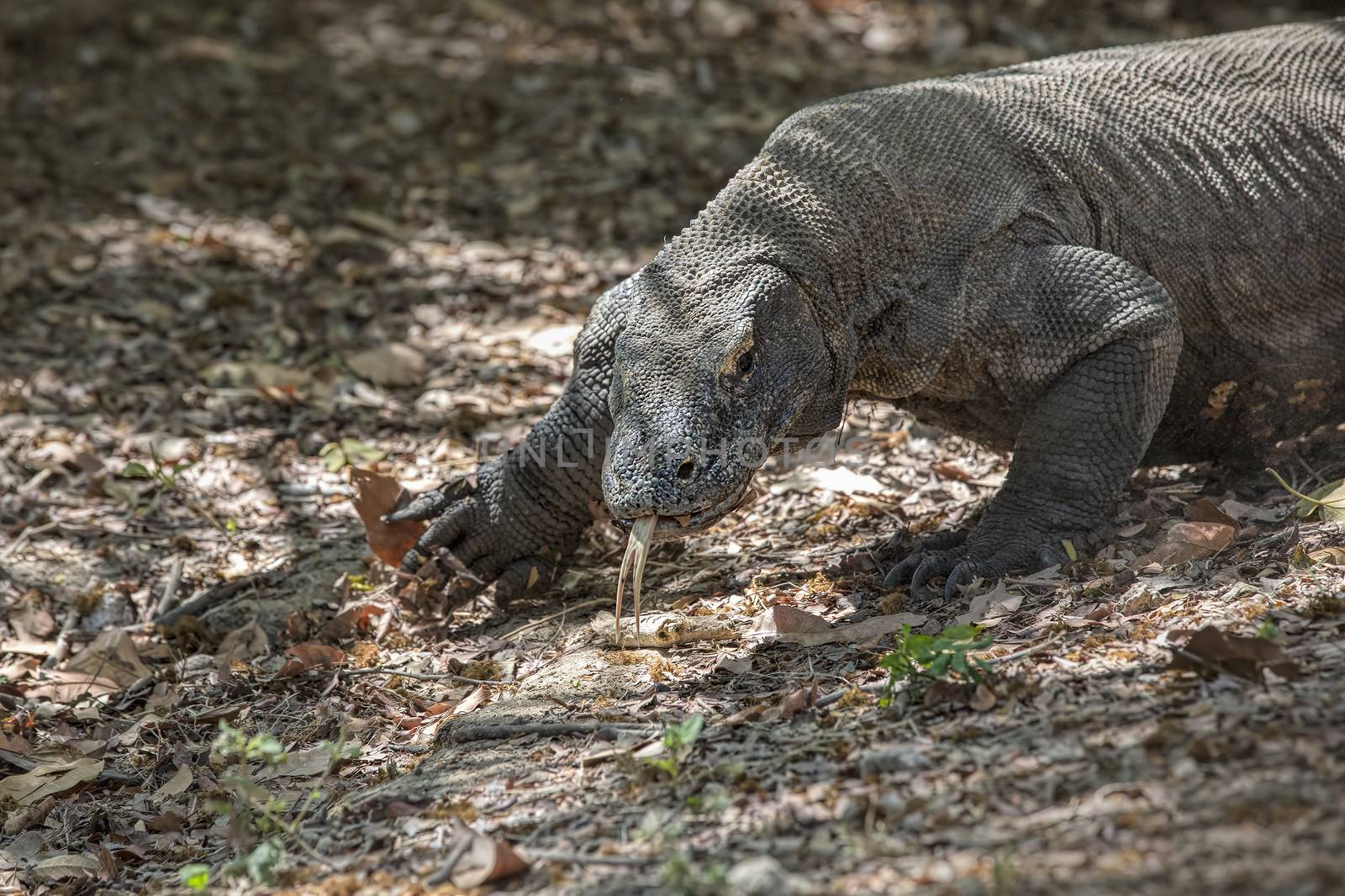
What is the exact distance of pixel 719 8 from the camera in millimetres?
10891

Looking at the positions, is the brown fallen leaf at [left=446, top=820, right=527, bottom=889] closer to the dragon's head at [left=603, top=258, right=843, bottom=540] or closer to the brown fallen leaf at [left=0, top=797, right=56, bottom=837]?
the dragon's head at [left=603, top=258, right=843, bottom=540]

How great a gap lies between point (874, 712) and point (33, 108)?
29.4 ft

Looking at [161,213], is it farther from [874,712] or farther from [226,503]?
[874,712]

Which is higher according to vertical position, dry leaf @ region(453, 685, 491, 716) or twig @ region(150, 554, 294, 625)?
dry leaf @ region(453, 685, 491, 716)

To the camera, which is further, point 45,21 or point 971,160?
point 45,21

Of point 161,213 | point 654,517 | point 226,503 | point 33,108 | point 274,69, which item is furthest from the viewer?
point 274,69

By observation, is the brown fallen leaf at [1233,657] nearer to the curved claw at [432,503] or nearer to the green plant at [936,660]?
the green plant at [936,660]

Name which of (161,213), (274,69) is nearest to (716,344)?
(161,213)

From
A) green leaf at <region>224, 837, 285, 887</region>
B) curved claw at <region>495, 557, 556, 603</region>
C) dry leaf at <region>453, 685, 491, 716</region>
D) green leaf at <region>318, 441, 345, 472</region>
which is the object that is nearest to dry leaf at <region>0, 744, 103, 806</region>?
dry leaf at <region>453, 685, 491, 716</region>

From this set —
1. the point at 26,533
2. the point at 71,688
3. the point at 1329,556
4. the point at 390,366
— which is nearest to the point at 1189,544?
the point at 1329,556

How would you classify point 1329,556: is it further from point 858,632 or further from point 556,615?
point 556,615

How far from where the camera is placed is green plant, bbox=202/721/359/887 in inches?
125

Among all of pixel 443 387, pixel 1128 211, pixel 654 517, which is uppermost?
pixel 1128 211

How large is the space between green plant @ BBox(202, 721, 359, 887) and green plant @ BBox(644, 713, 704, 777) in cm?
84
